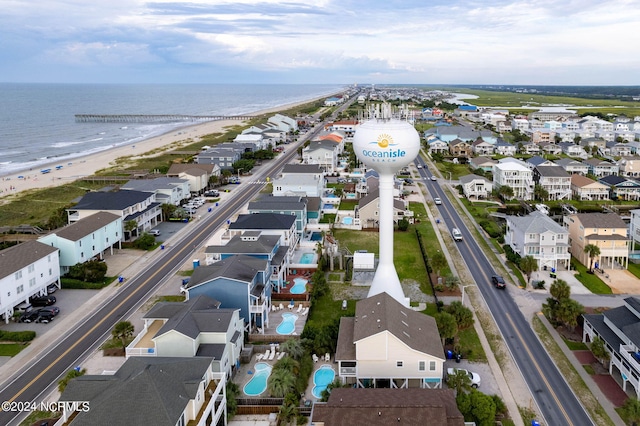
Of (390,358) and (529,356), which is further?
(529,356)

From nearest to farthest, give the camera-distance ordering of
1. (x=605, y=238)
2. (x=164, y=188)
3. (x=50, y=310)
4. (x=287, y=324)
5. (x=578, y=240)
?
(x=287, y=324)
(x=50, y=310)
(x=605, y=238)
(x=578, y=240)
(x=164, y=188)

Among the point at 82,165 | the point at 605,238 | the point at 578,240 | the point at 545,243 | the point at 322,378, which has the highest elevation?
the point at 82,165

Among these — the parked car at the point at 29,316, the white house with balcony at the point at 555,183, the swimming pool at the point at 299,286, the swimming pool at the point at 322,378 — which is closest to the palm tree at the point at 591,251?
the swimming pool at the point at 299,286

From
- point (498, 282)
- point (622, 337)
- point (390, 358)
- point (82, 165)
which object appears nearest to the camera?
point (390, 358)

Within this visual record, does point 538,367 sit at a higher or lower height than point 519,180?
lower

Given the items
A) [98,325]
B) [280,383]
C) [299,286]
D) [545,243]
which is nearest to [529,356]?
[280,383]

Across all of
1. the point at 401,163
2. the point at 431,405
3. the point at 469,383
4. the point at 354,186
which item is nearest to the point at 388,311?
the point at 469,383

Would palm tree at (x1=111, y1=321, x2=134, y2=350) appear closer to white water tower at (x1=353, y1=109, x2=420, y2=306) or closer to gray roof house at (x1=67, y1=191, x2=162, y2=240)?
white water tower at (x1=353, y1=109, x2=420, y2=306)

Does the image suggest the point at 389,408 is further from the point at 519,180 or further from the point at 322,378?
the point at 519,180
